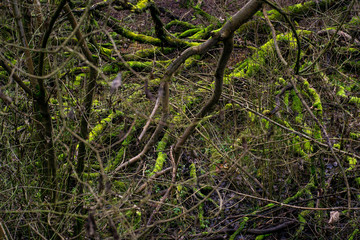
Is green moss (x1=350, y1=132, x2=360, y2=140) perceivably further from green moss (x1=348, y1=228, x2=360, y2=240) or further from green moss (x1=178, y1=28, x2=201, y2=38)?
green moss (x1=178, y1=28, x2=201, y2=38)

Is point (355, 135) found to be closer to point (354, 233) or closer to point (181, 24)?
point (354, 233)

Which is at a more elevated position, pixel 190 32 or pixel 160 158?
pixel 190 32

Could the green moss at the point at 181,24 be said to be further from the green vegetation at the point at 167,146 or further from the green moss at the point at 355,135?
the green moss at the point at 355,135

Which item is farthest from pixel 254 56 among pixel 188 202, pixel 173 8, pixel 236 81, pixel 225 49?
pixel 173 8

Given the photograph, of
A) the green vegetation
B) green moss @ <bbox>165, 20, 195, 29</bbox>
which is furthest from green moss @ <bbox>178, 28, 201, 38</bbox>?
A: the green vegetation

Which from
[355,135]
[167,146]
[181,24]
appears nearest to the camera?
[355,135]

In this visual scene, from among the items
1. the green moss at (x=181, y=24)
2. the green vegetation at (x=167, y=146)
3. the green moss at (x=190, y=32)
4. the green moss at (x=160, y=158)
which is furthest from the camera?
the green moss at (x=181, y=24)

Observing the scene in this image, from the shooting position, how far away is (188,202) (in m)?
4.41

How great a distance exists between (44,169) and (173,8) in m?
8.51

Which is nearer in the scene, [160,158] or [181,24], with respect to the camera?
[160,158]

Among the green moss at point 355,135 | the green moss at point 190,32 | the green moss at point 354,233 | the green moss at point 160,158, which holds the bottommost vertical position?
the green moss at point 354,233

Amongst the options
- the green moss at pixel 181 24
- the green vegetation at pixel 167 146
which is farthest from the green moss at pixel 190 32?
the green vegetation at pixel 167 146

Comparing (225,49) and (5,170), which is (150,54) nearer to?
(5,170)

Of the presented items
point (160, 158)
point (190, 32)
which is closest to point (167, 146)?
point (160, 158)
